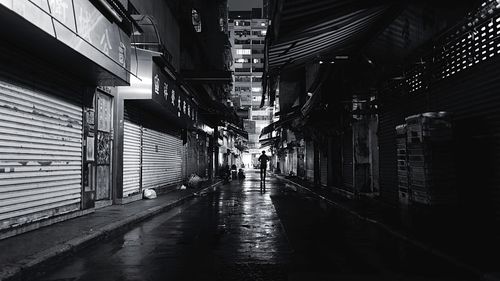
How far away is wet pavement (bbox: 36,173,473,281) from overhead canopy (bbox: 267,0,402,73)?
4.96 meters

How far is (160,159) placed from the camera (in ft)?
65.7

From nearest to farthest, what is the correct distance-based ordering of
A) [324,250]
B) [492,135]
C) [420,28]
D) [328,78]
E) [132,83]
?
1. [324,250]
2. [492,135]
3. [420,28]
4. [132,83]
5. [328,78]

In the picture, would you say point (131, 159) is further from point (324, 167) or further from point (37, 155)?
point (324, 167)

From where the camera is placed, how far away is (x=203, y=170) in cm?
3484

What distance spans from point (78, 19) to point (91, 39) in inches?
29.9

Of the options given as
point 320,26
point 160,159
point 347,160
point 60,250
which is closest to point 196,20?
point 160,159

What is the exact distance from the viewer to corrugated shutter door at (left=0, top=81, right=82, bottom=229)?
7730 mm

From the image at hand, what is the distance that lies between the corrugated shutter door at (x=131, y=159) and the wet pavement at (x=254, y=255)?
4.89 meters

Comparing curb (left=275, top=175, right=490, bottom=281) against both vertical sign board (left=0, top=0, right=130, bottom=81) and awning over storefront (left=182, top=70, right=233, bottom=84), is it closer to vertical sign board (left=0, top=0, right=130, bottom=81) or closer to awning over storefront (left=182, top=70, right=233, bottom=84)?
vertical sign board (left=0, top=0, right=130, bottom=81)

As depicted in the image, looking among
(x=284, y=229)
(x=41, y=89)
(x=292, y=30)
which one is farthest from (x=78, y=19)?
(x=284, y=229)

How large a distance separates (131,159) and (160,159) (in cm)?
438

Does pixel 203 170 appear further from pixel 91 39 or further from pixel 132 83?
pixel 91 39

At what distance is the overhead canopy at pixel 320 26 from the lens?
9086 millimetres

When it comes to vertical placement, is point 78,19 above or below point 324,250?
above
